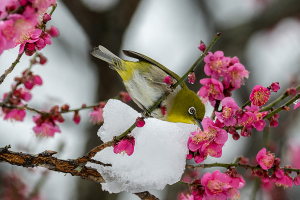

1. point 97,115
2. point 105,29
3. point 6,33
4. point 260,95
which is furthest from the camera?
point 105,29

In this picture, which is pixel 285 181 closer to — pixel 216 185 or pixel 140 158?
pixel 216 185

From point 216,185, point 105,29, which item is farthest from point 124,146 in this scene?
point 105,29

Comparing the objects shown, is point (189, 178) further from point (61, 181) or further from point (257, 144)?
point (61, 181)

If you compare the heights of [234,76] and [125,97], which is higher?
[234,76]

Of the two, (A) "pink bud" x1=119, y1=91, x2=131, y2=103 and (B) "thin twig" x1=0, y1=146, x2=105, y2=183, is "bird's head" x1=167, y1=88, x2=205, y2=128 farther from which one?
(B) "thin twig" x1=0, y1=146, x2=105, y2=183

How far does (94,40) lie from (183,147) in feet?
7.77

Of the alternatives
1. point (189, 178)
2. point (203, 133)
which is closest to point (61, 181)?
point (189, 178)

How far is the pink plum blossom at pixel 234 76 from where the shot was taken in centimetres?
167

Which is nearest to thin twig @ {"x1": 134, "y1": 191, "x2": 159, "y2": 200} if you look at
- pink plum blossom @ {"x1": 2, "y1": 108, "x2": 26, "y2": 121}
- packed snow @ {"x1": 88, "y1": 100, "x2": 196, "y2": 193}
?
packed snow @ {"x1": 88, "y1": 100, "x2": 196, "y2": 193}

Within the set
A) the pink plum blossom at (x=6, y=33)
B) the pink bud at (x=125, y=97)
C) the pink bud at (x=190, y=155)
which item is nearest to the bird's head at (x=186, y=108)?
the pink bud at (x=125, y=97)

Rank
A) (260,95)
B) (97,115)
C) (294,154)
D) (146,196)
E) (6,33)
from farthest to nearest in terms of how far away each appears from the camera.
Result: (294,154)
(97,115)
(146,196)
(260,95)
(6,33)

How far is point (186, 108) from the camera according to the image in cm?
242

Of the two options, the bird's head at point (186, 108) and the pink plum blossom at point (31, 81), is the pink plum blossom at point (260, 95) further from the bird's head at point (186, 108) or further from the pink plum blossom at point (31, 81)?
the pink plum blossom at point (31, 81)

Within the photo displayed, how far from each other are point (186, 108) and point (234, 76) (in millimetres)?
767
